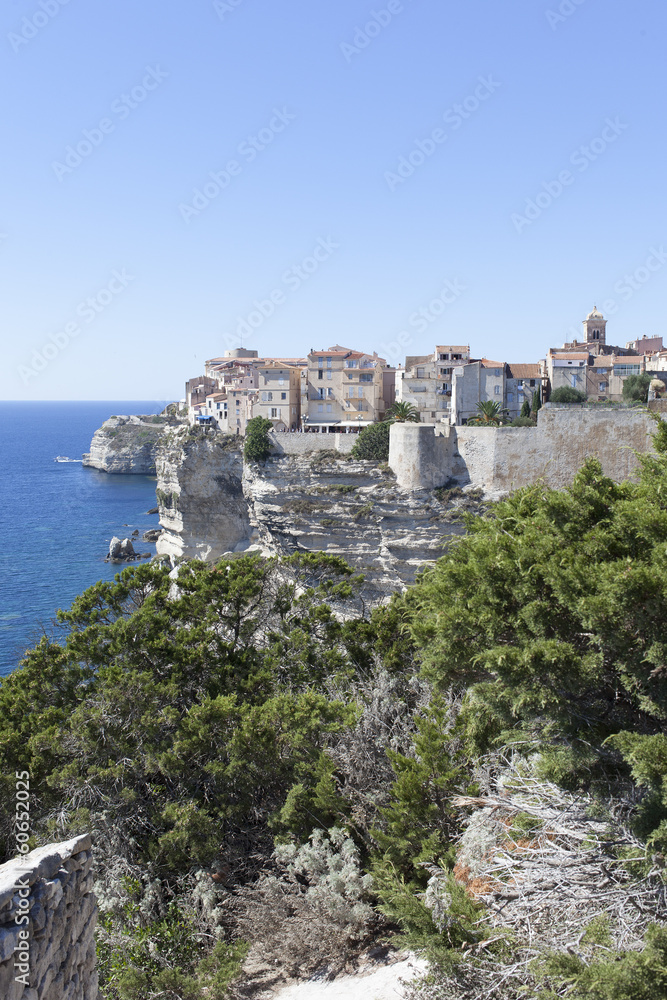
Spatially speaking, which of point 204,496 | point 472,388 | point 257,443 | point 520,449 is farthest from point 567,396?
point 204,496

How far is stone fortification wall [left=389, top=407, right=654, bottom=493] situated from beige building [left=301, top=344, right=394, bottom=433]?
36.0ft

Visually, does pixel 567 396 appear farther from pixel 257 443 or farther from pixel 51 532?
pixel 51 532

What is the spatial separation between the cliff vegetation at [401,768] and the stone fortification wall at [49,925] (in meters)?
1.40

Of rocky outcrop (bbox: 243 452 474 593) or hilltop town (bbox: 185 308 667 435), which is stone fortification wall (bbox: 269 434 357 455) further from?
hilltop town (bbox: 185 308 667 435)

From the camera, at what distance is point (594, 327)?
1994 inches

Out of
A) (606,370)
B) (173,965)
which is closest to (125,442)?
(606,370)

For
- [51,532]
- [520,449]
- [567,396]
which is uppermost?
[567,396]

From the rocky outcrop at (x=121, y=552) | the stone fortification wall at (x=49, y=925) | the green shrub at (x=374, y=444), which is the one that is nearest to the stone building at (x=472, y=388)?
the green shrub at (x=374, y=444)

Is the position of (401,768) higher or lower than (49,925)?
lower

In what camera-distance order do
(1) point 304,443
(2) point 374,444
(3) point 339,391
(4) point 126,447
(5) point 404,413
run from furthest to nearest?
1. (4) point 126,447
2. (3) point 339,391
3. (1) point 304,443
4. (5) point 404,413
5. (2) point 374,444

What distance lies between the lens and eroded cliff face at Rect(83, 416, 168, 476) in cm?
7938

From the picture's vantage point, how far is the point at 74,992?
464cm

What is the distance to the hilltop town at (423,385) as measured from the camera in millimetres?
33906

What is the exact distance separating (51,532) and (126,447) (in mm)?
34308
